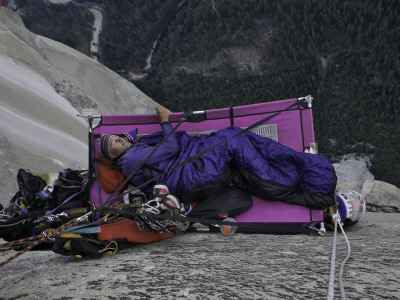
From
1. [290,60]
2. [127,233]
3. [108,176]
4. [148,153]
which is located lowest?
[127,233]

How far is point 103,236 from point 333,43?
1307 centimetres

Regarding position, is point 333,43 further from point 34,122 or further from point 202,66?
point 34,122

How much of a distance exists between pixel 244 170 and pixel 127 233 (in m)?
1.25

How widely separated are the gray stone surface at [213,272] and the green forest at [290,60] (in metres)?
9.79

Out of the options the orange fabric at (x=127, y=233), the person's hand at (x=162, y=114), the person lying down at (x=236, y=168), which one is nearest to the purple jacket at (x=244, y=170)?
the person lying down at (x=236, y=168)

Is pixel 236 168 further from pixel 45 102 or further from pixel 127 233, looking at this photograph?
pixel 45 102

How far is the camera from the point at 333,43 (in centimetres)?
1258

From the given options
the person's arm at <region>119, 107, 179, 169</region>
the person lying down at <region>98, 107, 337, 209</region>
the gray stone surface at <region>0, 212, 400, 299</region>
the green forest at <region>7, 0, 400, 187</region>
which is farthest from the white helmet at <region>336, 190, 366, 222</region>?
the green forest at <region>7, 0, 400, 187</region>

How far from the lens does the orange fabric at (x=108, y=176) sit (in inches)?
121

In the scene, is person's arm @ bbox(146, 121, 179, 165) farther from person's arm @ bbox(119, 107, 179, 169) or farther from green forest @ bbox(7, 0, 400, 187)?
green forest @ bbox(7, 0, 400, 187)

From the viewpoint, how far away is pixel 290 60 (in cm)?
1273

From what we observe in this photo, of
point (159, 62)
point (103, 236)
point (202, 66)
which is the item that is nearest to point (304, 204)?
point (103, 236)

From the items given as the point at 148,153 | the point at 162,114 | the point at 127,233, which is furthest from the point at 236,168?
the point at 127,233

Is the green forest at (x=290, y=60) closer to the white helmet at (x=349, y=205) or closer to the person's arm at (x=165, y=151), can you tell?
the white helmet at (x=349, y=205)
